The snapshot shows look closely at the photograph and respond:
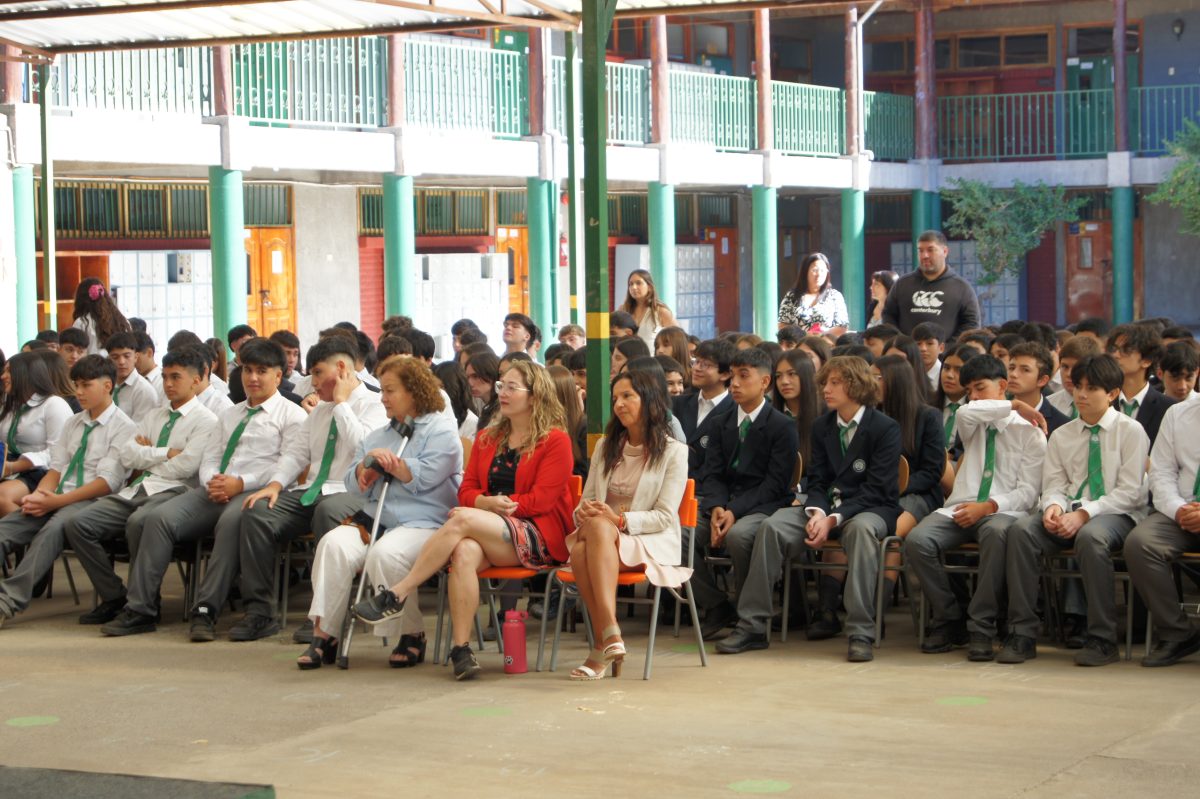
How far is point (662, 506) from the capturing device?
8.14 meters

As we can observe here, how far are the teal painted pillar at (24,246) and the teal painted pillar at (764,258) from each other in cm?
1220

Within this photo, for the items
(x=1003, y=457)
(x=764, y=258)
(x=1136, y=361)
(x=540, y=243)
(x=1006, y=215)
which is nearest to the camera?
(x=1003, y=457)

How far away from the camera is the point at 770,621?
340 inches

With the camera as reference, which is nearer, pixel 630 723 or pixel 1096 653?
pixel 630 723

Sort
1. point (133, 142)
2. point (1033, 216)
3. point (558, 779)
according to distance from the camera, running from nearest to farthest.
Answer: point (558, 779), point (133, 142), point (1033, 216)

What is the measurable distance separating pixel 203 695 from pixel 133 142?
10273 mm

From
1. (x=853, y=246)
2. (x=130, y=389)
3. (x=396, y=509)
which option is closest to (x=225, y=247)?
(x=130, y=389)

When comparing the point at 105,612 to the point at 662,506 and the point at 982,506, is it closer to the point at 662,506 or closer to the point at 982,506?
the point at 662,506

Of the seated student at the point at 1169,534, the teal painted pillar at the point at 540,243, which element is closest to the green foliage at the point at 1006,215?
the teal painted pillar at the point at 540,243

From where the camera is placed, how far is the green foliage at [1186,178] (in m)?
27.1

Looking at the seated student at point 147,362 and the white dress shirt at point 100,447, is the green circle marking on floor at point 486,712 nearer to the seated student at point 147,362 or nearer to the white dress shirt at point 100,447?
the white dress shirt at point 100,447

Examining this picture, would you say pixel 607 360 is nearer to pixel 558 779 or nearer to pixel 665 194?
pixel 558 779

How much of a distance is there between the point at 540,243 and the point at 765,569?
43.8 ft

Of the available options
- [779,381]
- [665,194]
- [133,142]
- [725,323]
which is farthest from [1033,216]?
[779,381]
